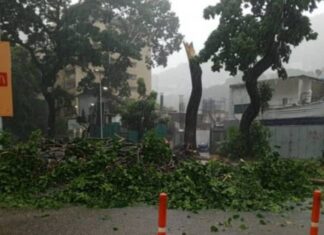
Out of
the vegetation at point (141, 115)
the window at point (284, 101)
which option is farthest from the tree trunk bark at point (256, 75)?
the window at point (284, 101)

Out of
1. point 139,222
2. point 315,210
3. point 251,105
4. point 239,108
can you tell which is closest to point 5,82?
point 139,222

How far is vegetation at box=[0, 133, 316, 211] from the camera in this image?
30.0 ft

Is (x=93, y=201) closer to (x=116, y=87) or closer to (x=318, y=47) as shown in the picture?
(x=116, y=87)

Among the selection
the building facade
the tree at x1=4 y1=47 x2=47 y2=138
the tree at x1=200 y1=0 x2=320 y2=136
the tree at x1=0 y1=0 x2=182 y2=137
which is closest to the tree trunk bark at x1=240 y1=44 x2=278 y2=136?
the tree at x1=200 y1=0 x2=320 y2=136

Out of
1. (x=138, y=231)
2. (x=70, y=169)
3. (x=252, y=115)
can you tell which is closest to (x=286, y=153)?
(x=252, y=115)

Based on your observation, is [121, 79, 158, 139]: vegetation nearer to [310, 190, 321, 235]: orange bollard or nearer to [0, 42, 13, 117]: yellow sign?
[0, 42, 13, 117]: yellow sign

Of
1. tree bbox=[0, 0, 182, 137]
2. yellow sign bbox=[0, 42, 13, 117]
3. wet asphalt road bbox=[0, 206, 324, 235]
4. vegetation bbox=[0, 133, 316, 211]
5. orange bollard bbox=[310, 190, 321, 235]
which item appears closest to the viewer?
orange bollard bbox=[310, 190, 321, 235]

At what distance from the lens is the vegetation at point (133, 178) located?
9.13 m

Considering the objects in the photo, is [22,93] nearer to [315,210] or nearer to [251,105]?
[251,105]

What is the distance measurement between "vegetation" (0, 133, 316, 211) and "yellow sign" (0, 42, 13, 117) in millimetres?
1609

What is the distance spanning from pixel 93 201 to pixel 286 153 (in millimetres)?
19662

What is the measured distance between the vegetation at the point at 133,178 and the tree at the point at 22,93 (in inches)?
976

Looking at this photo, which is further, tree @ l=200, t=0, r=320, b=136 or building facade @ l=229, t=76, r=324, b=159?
Result: building facade @ l=229, t=76, r=324, b=159

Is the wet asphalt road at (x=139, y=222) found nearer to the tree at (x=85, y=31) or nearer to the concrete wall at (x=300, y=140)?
the concrete wall at (x=300, y=140)
